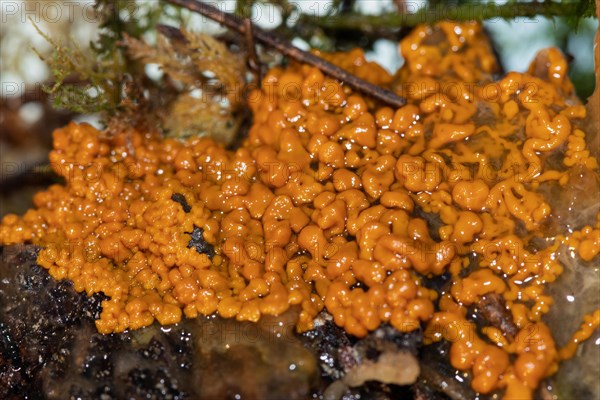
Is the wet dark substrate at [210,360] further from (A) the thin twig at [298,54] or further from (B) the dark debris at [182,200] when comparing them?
(A) the thin twig at [298,54]

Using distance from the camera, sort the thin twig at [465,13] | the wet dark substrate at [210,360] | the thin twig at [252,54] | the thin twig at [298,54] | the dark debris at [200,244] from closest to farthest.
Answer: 1. the wet dark substrate at [210,360]
2. the dark debris at [200,244]
3. the thin twig at [298,54]
4. the thin twig at [252,54]
5. the thin twig at [465,13]

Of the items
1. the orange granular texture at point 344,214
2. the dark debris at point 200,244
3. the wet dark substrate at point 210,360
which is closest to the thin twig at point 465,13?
the orange granular texture at point 344,214

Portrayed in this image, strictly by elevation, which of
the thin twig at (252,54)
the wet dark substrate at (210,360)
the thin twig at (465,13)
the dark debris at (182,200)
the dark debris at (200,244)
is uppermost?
the thin twig at (465,13)

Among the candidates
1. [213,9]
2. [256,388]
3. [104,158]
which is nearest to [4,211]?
[104,158]

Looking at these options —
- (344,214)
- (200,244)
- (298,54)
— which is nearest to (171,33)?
(298,54)

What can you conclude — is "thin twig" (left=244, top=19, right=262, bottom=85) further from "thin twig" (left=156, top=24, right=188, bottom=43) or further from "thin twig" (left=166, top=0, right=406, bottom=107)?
"thin twig" (left=156, top=24, right=188, bottom=43)

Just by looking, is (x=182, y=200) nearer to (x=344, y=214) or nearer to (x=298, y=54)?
(x=344, y=214)
